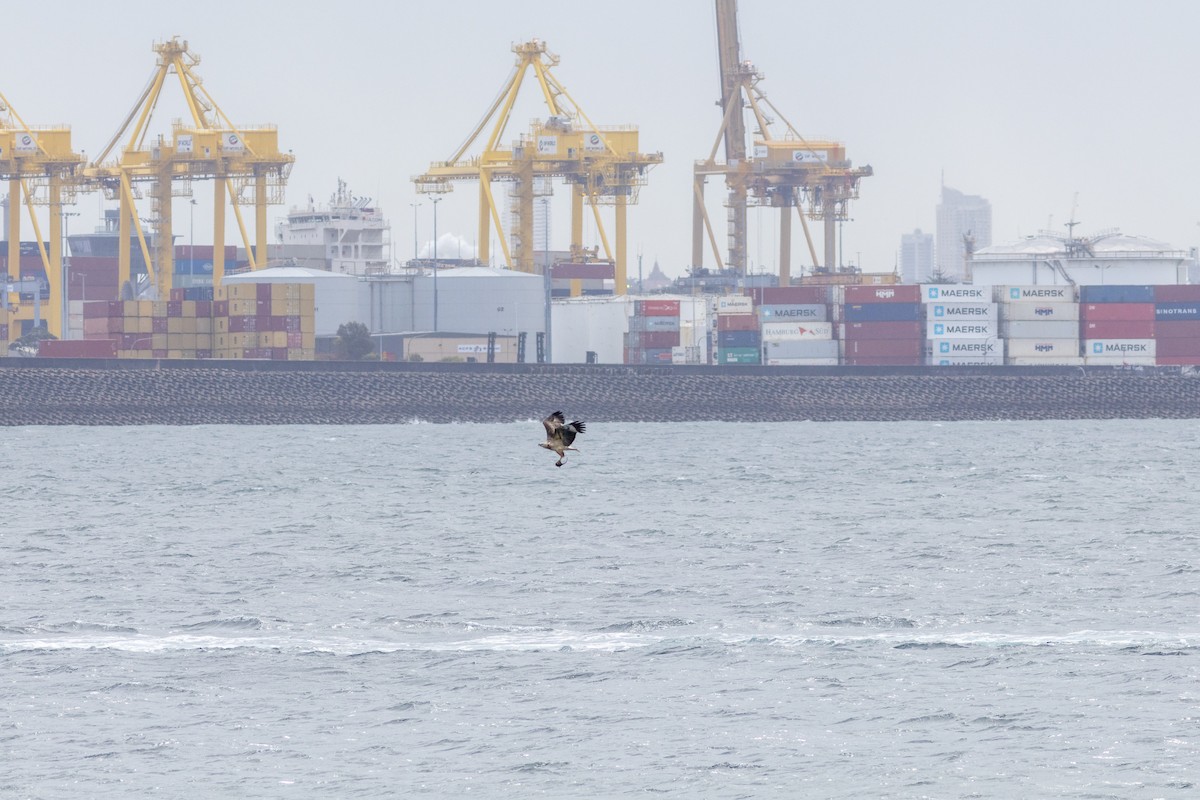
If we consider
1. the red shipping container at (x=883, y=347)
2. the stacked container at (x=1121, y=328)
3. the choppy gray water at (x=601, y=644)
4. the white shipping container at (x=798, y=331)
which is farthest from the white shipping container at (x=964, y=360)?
the choppy gray water at (x=601, y=644)

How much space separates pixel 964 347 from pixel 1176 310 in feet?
40.1

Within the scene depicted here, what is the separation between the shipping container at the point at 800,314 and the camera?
399 ft

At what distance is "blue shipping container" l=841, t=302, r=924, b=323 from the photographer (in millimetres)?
119688

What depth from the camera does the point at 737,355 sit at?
397 feet

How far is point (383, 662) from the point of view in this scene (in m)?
31.8

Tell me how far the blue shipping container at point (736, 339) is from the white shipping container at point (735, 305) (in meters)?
2.05

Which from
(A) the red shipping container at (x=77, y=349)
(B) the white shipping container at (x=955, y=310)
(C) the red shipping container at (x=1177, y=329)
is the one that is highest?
(B) the white shipping container at (x=955, y=310)

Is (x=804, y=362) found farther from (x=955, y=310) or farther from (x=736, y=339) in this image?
(x=955, y=310)

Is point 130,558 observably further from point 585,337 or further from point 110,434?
point 585,337

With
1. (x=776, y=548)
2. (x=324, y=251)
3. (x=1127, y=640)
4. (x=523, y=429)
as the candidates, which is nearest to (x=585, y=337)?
(x=523, y=429)

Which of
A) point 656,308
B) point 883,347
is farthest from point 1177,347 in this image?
point 656,308

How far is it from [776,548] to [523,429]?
62.8m

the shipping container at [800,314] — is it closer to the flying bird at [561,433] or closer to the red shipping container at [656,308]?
the red shipping container at [656,308]

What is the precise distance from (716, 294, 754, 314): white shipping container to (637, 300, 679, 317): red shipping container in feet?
10.5
